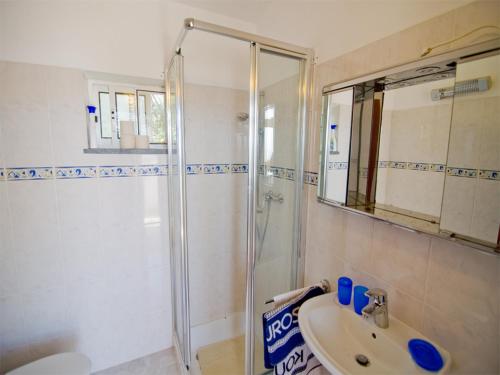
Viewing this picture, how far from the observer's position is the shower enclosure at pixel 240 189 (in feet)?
4.04

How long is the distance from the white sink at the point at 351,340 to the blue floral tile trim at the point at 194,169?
3.99 ft

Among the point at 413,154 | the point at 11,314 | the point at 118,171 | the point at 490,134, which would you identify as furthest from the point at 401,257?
the point at 11,314

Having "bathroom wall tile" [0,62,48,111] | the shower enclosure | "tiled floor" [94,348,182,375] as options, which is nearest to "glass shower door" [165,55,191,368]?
the shower enclosure

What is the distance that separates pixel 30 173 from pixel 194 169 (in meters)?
0.98

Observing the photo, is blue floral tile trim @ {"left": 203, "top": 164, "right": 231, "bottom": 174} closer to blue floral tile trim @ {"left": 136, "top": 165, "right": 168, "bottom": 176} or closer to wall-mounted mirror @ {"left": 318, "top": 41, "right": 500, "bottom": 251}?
blue floral tile trim @ {"left": 136, "top": 165, "right": 168, "bottom": 176}

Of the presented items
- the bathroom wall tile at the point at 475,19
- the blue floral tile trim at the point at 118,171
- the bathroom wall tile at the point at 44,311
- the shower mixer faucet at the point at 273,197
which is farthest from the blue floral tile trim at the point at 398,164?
the bathroom wall tile at the point at 44,311

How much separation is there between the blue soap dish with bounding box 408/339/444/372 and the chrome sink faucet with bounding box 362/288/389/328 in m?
0.11

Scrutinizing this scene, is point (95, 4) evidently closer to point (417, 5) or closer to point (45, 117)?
point (45, 117)

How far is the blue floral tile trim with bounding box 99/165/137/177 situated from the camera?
159cm

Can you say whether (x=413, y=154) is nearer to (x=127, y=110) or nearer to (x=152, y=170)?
(x=152, y=170)

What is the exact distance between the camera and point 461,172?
745 millimetres

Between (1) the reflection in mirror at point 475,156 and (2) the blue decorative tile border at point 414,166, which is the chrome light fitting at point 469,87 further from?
(2) the blue decorative tile border at point 414,166

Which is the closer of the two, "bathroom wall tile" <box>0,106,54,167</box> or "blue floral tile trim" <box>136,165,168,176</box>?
"bathroom wall tile" <box>0,106,54,167</box>

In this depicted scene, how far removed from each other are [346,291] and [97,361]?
1.83 m
